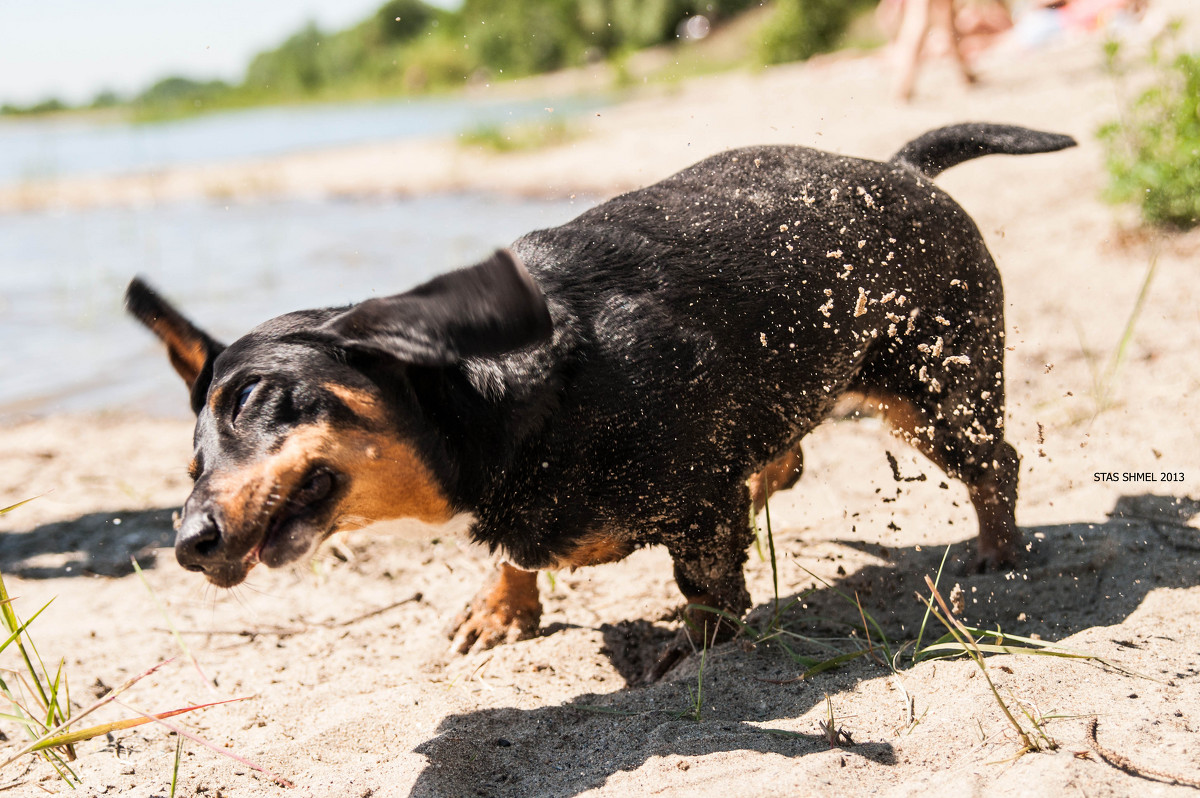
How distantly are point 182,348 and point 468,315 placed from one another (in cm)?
129

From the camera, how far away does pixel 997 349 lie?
395 cm

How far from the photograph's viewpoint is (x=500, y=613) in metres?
4.05

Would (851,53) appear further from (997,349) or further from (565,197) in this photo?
(997,349)

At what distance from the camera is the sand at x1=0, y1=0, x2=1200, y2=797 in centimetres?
279

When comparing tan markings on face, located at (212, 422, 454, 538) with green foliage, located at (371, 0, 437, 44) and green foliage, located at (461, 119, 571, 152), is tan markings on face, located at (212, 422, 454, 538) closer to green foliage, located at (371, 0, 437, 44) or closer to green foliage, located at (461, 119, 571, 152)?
green foliage, located at (461, 119, 571, 152)

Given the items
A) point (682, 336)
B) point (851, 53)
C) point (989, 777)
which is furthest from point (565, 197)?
point (851, 53)

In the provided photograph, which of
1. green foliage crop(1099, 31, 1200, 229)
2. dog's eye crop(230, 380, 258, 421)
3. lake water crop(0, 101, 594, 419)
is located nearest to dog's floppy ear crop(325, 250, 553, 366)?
dog's eye crop(230, 380, 258, 421)

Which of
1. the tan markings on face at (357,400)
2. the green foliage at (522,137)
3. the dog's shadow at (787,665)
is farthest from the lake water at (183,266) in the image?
the tan markings on face at (357,400)

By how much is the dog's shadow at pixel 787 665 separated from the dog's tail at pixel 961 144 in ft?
5.45

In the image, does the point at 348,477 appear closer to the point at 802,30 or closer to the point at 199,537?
the point at 199,537

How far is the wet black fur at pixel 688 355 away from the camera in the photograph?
2945mm

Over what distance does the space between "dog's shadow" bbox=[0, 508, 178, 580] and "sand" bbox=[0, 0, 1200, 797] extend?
0.6 inches

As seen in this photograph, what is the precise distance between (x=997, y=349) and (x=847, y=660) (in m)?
1.44

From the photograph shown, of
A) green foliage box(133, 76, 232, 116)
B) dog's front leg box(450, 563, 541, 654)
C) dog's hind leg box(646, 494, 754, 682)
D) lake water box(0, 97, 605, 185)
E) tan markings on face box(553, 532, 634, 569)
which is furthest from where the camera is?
green foliage box(133, 76, 232, 116)
